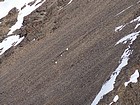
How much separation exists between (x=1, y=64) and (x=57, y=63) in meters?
16.8

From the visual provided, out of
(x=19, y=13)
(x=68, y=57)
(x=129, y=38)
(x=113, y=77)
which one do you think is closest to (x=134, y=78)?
(x=113, y=77)

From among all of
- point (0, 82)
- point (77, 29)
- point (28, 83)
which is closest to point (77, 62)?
point (28, 83)

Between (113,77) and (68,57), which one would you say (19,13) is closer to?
(68,57)

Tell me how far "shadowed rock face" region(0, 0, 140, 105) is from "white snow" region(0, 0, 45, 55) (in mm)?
1553

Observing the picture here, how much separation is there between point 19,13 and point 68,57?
91.5 ft

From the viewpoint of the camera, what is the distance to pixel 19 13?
196 ft

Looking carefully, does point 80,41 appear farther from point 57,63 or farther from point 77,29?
point 77,29

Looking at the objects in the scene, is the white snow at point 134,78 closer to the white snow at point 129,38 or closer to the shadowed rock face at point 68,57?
the shadowed rock face at point 68,57

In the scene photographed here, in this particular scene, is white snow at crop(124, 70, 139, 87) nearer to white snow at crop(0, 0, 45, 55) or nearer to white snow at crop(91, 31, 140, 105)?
white snow at crop(91, 31, 140, 105)

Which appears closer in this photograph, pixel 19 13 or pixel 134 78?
pixel 134 78

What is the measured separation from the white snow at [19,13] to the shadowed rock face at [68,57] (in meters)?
1.55

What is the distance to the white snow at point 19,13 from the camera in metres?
53.3

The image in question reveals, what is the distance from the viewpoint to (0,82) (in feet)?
136

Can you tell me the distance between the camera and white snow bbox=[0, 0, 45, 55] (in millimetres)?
53350
